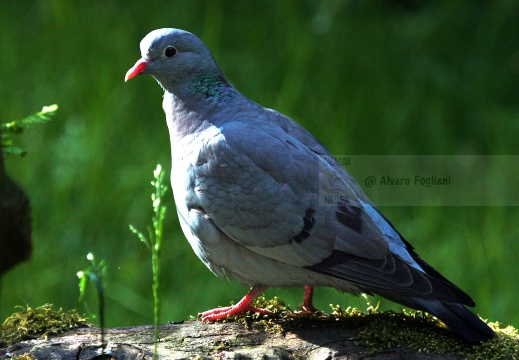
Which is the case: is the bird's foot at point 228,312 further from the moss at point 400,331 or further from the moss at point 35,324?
the moss at point 35,324

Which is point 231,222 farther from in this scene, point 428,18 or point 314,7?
point 428,18

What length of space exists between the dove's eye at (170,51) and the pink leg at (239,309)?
127cm

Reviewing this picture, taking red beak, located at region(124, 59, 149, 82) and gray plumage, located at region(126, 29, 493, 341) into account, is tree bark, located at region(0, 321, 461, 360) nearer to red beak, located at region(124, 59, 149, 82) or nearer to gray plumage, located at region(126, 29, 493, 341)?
gray plumage, located at region(126, 29, 493, 341)

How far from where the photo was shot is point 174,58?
4.16m

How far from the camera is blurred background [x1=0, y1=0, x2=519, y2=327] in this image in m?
5.64

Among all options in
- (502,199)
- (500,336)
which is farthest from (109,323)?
(502,199)

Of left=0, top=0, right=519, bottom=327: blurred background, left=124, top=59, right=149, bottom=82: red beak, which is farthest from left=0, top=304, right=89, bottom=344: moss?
left=0, top=0, right=519, bottom=327: blurred background

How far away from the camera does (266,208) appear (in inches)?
144

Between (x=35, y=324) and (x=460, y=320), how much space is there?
182cm

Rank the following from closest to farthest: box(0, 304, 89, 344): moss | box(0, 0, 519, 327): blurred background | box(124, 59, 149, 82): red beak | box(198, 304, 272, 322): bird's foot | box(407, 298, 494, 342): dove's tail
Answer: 1. box(407, 298, 494, 342): dove's tail
2. box(0, 304, 89, 344): moss
3. box(198, 304, 272, 322): bird's foot
4. box(124, 59, 149, 82): red beak
5. box(0, 0, 519, 327): blurred background

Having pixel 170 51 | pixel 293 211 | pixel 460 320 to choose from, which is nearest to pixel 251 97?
pixel 170 51

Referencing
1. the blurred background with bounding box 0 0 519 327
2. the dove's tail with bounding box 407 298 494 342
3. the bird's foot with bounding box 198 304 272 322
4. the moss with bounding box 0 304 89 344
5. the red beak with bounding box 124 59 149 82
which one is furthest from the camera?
the blurred background with bounding box 0 0 519 327

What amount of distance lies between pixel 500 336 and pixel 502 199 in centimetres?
323

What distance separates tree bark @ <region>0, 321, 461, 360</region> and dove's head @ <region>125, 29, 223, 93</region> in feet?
4.31
